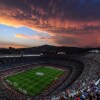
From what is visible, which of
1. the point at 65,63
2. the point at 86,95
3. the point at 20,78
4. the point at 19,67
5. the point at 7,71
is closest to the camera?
the point at 86,95

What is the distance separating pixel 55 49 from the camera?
15100cm

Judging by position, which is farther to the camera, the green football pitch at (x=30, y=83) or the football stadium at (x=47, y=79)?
the green football pitch at (x=30, y=83)

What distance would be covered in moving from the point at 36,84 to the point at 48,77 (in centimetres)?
908

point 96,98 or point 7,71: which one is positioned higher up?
point 96,98

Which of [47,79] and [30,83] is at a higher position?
[47,79]

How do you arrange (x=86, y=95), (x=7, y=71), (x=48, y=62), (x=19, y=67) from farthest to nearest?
(x=48, y=62) < (x=19, y=67) < (x=7, y=71) < (x=86, y=95)

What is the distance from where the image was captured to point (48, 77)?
56.2 m

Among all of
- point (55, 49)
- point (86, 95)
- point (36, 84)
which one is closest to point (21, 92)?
point (36, 84)

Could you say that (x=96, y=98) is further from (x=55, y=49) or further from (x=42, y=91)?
(x=55, y=49)

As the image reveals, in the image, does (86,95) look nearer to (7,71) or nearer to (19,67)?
(7,71)

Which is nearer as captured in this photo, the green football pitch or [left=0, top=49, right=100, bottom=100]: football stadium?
[left=0, top=49, right=100, bottom=100]: football stadium

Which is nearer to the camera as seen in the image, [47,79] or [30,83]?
[30,83]

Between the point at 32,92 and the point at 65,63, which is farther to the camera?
the point at 65,63

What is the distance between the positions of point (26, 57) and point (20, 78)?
35472 mm
